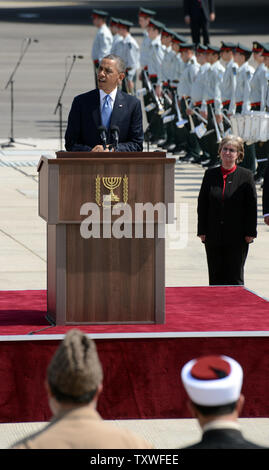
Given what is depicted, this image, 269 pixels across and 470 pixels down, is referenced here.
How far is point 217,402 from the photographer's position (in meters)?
3.24

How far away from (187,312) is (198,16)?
26146mm

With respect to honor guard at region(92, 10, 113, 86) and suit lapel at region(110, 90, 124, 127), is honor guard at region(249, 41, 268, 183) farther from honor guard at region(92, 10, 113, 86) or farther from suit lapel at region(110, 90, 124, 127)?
honor guard at region(92, 10, 113, 86)

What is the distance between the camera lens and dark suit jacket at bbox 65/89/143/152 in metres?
7.41

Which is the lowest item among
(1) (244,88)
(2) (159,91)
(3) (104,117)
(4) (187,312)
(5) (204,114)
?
(4) (187,312)

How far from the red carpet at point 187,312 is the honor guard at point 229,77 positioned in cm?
932

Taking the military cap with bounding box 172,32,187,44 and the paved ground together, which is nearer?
the paved ground

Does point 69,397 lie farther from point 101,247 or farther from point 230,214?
point 230,214

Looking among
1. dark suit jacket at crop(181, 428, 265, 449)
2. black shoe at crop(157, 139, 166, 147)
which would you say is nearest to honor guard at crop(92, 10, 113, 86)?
black shoe at crop(157, 139, 166, 147)

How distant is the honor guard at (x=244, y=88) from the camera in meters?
16.2

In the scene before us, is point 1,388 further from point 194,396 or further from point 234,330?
point 194,396

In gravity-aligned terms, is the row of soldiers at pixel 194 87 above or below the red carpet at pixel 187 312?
above

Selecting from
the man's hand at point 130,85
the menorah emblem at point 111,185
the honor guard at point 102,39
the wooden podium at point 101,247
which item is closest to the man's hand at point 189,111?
the man's hand at point 130,85

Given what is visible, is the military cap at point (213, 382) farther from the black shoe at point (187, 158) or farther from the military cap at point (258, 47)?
the black shoe at point (187, 158)

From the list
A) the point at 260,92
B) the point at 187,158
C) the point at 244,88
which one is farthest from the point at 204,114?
the point at 260,92
